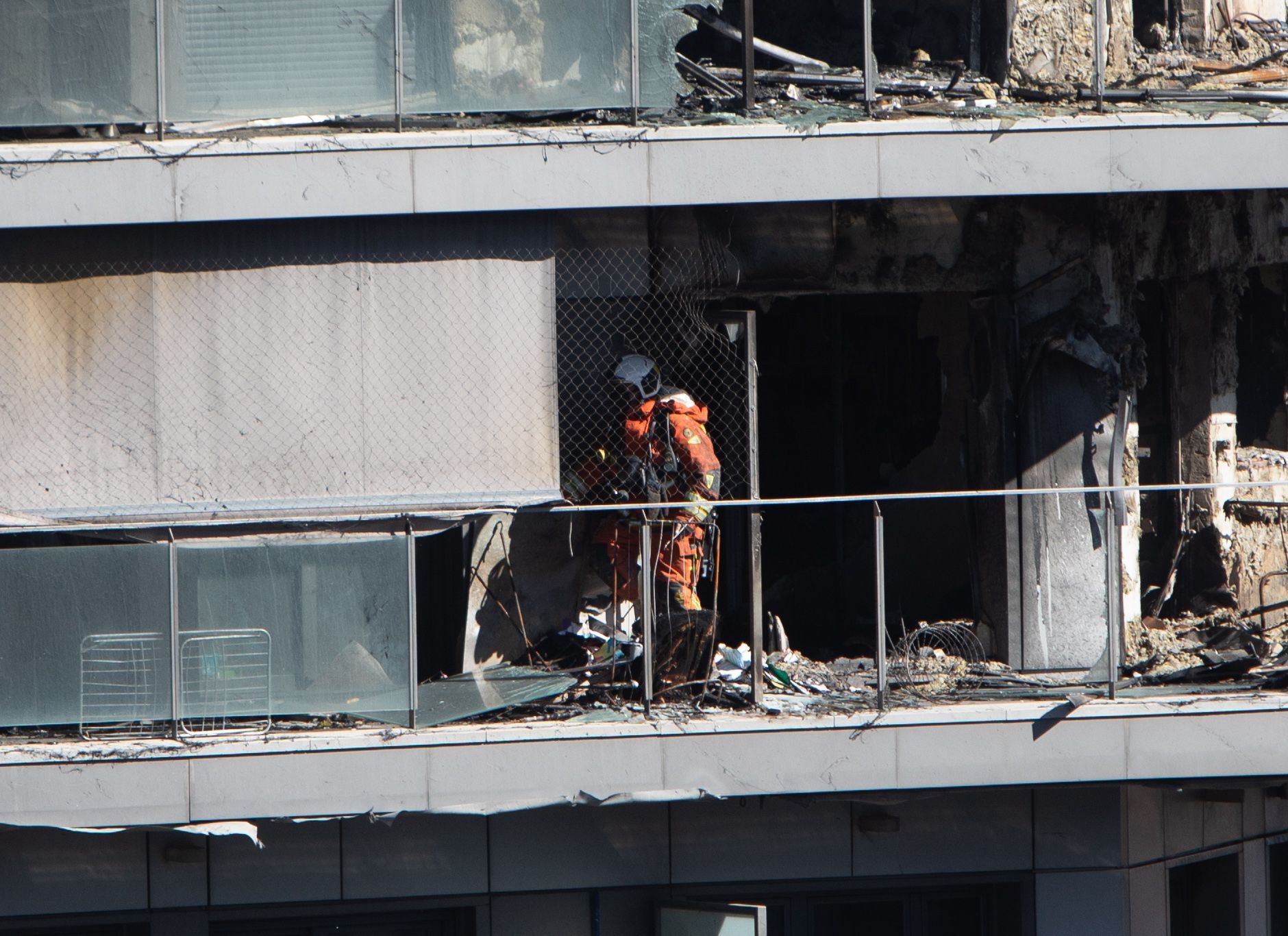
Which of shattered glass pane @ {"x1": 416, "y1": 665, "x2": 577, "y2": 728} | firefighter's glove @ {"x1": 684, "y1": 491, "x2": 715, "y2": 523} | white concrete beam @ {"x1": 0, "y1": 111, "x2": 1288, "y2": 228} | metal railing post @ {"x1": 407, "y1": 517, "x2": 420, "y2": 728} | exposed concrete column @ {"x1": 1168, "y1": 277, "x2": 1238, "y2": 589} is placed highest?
white concrete beam @ {"x1": 0, "y1": 111, "x2": 1288, "y2": 228}

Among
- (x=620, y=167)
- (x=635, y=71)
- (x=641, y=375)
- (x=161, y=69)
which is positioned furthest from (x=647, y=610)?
(x=161, y=69)

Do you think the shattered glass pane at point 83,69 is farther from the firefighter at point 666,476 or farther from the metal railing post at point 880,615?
the metal railing post at point 880,615

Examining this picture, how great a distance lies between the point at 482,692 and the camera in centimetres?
872

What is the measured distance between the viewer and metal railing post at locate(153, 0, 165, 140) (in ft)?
27.3

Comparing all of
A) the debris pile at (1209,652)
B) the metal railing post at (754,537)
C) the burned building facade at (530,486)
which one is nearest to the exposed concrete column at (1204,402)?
the debris pile at (1209,652)

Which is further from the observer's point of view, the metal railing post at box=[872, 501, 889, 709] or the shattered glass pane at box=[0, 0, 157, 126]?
the shattered glass pane at box=[0, 0, 157, 126]

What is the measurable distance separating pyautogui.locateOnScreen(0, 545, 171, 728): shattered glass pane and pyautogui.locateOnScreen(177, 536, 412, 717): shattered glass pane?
208 mm

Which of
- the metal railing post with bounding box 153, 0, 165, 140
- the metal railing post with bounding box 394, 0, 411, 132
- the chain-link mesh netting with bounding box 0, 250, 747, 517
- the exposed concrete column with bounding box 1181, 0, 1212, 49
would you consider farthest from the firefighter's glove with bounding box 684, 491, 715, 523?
the exposed concrete column with bounding box 1181, 0, 1212, 49

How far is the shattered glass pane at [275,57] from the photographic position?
845 centimetres

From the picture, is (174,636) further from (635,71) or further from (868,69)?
(868,69)

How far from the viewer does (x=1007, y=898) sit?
9.54 metres

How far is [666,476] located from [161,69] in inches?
130

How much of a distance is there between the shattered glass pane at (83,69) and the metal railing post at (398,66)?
1.21 m

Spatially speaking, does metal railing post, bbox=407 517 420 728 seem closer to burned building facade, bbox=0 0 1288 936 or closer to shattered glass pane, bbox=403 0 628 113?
burned building facade, bbox=0 0 1288 936
